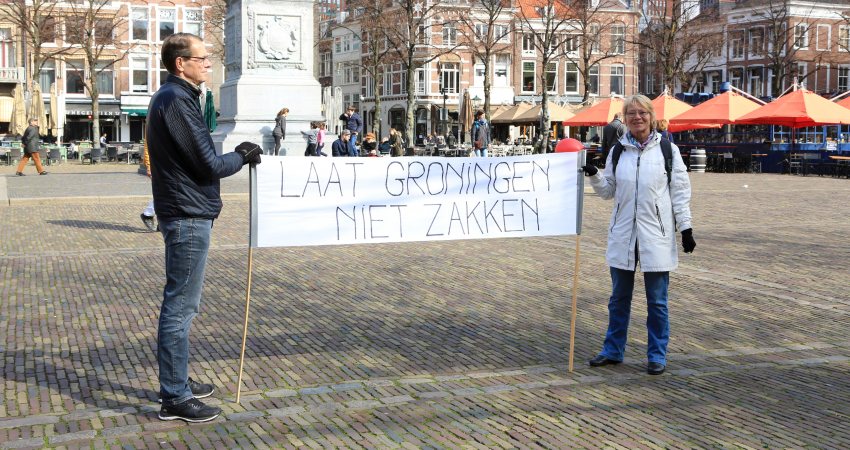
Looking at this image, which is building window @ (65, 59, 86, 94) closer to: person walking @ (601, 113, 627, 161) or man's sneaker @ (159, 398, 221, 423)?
person walking @ (601, 113, 627, 161)

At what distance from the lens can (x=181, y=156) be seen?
470 cm

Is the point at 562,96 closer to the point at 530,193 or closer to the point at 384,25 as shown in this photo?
the point at 384,25

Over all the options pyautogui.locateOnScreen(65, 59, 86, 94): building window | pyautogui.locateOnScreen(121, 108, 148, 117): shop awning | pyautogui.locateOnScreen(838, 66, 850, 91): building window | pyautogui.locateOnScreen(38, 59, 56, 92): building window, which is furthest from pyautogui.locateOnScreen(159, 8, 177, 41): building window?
pyautogui.locateOnScreen(838, 66, 850, 91): building window

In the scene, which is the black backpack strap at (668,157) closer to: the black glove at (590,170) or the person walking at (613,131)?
the black glove at (590,170)

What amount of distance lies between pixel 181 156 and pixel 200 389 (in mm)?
1301

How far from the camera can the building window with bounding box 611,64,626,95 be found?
77375 mm

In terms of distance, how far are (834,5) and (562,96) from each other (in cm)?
2123

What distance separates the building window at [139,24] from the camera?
65125 millimetres

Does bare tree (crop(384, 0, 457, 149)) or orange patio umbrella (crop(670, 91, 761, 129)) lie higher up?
bare tree (crop(384, 0, 457, 149))

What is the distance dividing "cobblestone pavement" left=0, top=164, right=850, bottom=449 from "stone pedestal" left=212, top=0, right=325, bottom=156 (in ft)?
42.6

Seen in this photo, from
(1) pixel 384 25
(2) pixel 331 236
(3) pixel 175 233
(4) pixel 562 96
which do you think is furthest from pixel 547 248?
(4) pixel 562 96

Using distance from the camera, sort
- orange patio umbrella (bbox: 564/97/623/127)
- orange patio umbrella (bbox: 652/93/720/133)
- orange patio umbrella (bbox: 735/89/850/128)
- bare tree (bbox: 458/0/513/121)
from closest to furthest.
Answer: orange patio umbrella (bbox: 735/89/850/128) → orange patio umbrella (bbox: 652/93/720/133) → orange patio umbrella (bbox: 564/97/623/127) → bare tree (bbox: 458/0/513/121)

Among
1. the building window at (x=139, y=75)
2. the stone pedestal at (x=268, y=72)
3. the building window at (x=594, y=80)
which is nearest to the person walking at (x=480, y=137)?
the stone pedestal at (x=268, y=72)

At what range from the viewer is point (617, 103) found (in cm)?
3556
